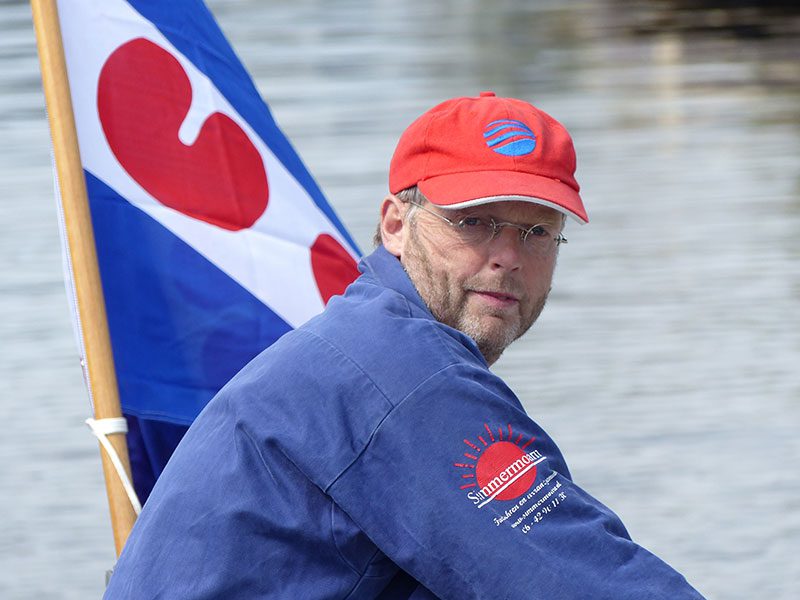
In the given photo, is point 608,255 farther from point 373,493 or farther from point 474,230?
point 373,493

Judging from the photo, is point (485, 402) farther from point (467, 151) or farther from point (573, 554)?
point (467, 151)

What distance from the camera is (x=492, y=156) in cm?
163

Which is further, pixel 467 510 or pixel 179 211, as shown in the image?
pixel 179 211

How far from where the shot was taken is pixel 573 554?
1.42m

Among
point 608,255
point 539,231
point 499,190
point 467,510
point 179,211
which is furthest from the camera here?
point 608,255

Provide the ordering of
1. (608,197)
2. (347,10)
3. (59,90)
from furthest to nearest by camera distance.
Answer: (347,10)
(608,197)
(59,90)

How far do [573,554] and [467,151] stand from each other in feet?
1.65

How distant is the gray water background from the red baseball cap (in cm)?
236

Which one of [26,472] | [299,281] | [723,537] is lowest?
[723,537]

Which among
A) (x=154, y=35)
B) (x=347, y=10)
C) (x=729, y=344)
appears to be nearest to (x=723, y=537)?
(x=729, y=344)

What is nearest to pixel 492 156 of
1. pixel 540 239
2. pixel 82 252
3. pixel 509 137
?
pixel 509 137

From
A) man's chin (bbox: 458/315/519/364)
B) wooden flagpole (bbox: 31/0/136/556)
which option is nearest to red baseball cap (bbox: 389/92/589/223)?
man's chin (bbox: 458/315/519/364)

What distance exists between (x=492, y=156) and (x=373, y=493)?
1.47 feet

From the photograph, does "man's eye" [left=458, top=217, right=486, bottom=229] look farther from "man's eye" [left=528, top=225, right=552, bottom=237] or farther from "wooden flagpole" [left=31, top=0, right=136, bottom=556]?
"wooden flagpole" [left=31, top=0, right=136, bottom=556]
